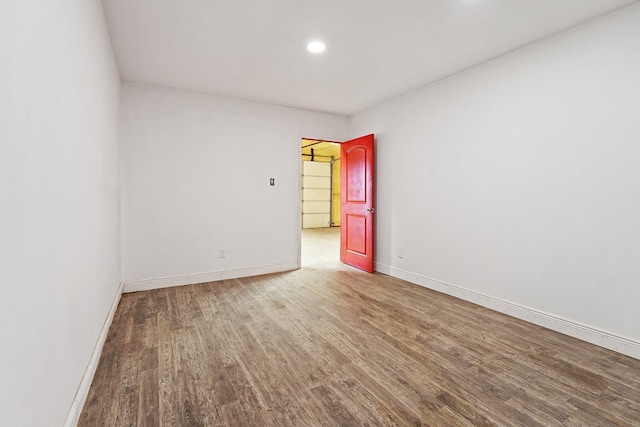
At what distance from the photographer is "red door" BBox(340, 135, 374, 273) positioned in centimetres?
470

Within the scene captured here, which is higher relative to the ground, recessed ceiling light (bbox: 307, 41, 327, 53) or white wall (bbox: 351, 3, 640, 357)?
recessed ceiling light (bbox: 307, 41, 327, 53)

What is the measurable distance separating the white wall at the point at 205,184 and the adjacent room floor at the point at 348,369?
89 centimetres

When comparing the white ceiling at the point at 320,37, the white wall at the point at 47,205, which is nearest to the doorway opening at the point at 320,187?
the white ceiling at the point at 320,37

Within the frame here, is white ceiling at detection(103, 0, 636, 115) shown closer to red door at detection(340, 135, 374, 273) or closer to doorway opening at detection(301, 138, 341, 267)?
red door at detection(340, 135, 374, 273)

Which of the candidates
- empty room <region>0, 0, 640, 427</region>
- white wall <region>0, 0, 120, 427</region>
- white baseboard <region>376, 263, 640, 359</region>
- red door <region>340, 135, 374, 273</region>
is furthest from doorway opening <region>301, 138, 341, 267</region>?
white wall <region>0, 0, 120, 427</region>

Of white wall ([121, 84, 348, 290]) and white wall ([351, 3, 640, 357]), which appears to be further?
white wall ([121, 84, 348, 290])

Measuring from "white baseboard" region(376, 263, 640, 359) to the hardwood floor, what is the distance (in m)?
0.10

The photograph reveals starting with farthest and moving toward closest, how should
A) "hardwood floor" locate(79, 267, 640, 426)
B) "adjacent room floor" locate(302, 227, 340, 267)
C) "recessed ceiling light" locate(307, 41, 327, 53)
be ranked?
1. "adjacent room floor" locate(302, 227, 340, 267)
2. "recessed ceiling light" locate(307, 41, 327, 53)
3. "hardwood floor" locate(79, 267, 640, 426)

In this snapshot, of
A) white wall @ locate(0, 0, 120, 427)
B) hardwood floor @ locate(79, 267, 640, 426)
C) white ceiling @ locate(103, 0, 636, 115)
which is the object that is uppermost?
white ceiling @ locate(103, 0, 636, 115)

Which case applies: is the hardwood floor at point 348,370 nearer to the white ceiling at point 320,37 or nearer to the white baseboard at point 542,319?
the white baseboard at point 542,319

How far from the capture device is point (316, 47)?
2881 mm

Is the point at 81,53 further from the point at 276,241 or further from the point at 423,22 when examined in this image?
the point at 276,241

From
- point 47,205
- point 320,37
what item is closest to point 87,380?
point 47,205

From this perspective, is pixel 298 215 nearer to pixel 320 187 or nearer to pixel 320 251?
pixel 320 251
